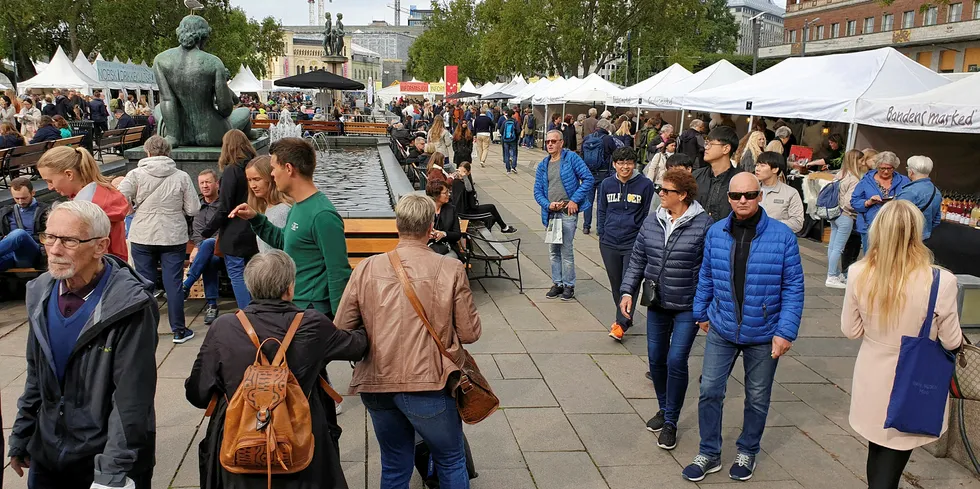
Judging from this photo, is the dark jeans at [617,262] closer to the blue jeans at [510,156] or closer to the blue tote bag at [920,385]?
the blue tote bag at [920,385]

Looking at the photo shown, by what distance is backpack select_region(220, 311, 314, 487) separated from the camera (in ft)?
8.36

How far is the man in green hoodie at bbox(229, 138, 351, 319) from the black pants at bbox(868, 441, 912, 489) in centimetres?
271

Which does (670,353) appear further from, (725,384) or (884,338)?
(884,338)

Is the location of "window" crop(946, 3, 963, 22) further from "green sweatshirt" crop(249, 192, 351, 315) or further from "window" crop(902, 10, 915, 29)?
"green sweatshirt" crop(249, 192, 351, 315)

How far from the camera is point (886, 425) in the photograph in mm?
3436

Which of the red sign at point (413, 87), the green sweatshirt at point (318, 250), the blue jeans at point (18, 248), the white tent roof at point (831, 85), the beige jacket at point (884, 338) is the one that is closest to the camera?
the beige jacket at point (884, 338)

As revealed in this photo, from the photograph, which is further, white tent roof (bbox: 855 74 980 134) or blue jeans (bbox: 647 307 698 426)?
white tent roof (bbox: 855 74 980 134)

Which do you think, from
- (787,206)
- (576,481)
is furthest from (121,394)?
(787,206)

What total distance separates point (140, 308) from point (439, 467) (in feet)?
4.54

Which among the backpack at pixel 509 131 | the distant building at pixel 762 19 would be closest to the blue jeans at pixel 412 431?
the backpack at pixel 509 131

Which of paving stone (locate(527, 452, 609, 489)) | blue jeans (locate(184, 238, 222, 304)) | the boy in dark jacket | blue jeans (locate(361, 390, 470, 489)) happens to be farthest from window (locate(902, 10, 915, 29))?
blue jeans (locate(361, 390, 470, 489))

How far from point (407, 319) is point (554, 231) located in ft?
16.0

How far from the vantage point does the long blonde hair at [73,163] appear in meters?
4.75

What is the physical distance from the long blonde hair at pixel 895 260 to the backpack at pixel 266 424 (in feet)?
8.36
